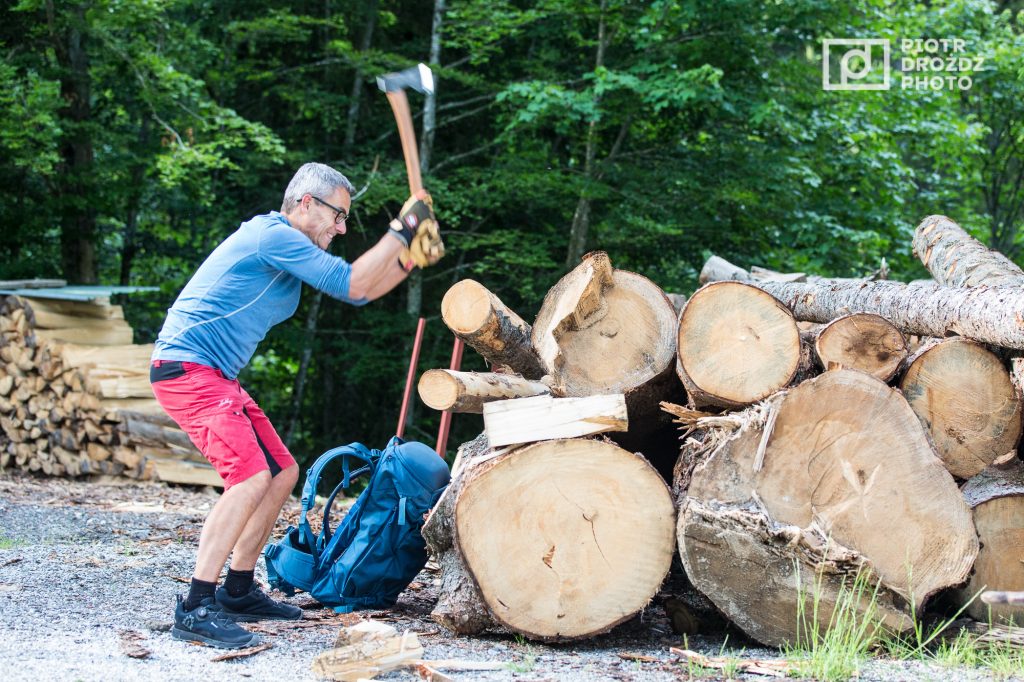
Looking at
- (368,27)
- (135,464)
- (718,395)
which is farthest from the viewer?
(368,27)

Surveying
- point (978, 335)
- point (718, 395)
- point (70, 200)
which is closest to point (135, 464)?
point (70, 200)

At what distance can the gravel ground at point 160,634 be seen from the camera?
3123 millimetres

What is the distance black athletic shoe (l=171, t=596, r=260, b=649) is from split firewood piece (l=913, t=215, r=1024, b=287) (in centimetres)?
344

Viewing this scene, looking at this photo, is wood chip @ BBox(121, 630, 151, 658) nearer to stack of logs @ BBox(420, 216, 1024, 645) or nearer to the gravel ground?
the gravel ground

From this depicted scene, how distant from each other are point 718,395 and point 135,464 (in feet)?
19.4

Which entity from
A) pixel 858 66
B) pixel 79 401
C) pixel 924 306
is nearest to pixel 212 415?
pixel 924 306

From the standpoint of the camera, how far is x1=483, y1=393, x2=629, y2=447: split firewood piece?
3.62m

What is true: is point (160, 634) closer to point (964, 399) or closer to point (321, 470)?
point (321, 470)

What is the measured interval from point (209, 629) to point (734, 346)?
2234 millimetres

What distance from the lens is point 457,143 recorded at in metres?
12.4

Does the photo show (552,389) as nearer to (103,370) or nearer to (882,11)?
(103,370)

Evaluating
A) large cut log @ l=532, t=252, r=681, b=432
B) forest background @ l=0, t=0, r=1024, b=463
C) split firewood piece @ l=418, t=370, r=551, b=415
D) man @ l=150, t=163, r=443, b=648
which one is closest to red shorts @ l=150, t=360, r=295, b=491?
man @ l=150, t=163, r=443, b=648

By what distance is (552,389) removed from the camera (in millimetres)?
4105

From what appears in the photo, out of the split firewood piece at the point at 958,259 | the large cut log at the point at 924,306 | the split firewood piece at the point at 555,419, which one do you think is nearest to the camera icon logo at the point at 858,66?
the split firewood piece at the point at 958,259
